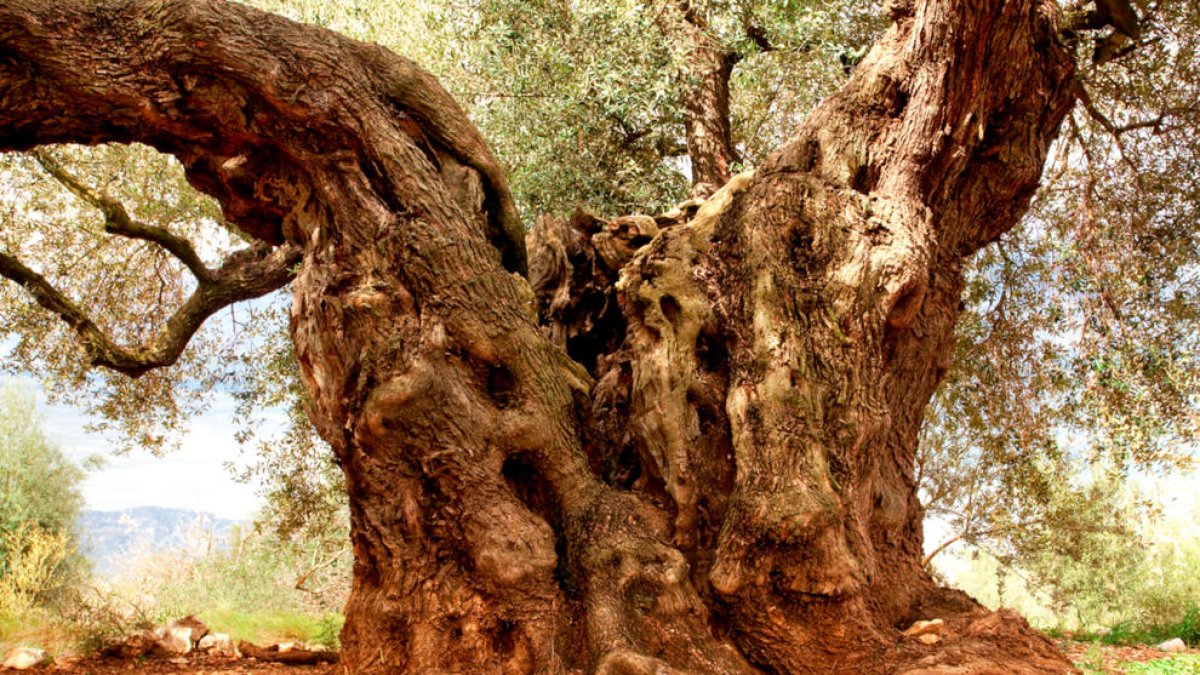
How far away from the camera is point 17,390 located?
15133 mm

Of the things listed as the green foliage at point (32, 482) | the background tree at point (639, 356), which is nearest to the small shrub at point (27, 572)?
the green foliage at point (32, 482)

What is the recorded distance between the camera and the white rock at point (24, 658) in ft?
19.7

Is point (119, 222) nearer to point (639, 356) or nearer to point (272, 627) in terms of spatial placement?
point (272, 627)

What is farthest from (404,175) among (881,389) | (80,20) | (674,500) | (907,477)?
(907,477)

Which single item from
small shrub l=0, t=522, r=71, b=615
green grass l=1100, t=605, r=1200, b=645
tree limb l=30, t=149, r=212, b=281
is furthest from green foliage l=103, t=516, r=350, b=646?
green grass l=1100, t=605, r=1200, b=645

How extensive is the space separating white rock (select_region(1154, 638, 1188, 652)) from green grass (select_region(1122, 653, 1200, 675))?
81.0 inches

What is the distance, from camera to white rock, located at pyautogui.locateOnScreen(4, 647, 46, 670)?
6.01 m

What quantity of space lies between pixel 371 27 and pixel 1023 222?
8.04 m

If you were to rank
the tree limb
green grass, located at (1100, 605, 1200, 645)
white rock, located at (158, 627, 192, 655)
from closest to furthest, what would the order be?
white rock, located at (158, 627, 192, 655)
the tree limb
green grass, located at (1100, 605, 1200, 645)

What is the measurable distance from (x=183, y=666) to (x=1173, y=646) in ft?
32.1

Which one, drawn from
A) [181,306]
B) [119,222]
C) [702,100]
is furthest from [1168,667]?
[119,222]

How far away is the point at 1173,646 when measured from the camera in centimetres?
889

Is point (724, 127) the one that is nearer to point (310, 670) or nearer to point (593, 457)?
point (593, 457)

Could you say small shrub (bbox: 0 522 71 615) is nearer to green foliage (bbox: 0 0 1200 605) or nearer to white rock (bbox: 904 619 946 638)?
green foliage (bbox: 0 0 1200 605)
